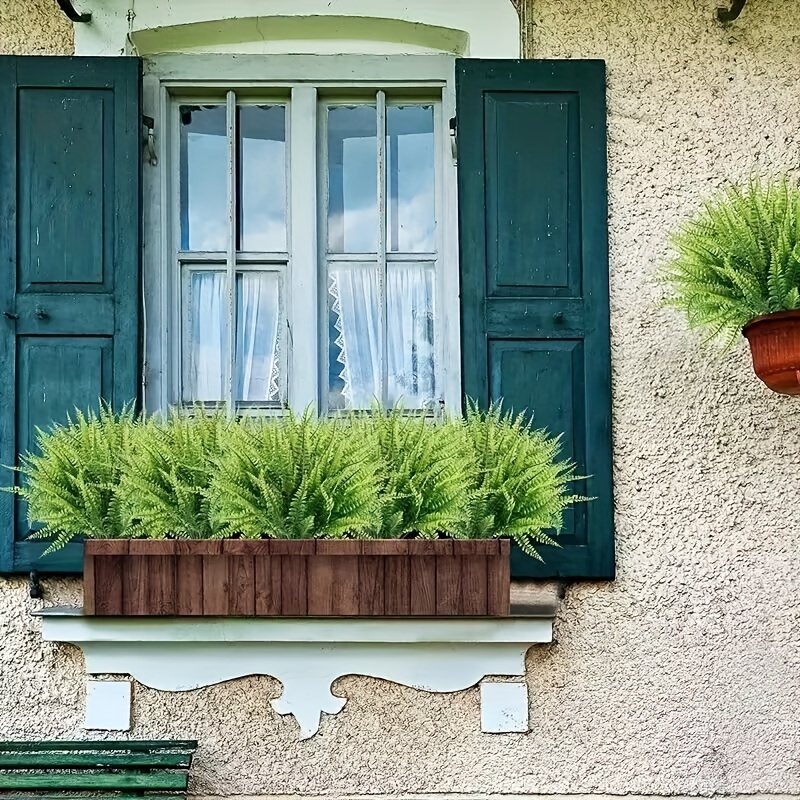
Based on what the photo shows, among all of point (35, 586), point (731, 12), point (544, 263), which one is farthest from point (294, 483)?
point (731, 12)

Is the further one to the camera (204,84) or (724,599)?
(204,84)

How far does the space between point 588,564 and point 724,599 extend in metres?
Result: 0.46

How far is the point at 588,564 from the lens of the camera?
364 cm

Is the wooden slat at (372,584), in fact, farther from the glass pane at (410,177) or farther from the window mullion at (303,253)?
the glass pane at (410,177)

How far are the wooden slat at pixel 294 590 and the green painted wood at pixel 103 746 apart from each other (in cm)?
56

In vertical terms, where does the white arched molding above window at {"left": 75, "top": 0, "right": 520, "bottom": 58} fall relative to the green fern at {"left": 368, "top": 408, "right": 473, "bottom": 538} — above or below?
above

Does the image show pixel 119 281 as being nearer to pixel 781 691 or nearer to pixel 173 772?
pixel 173 772

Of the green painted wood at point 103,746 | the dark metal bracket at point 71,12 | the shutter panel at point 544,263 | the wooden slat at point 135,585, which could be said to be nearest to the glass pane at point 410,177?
the shutter panel at point 544,263

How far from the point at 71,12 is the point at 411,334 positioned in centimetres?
155

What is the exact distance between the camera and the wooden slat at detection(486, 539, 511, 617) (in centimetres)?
334

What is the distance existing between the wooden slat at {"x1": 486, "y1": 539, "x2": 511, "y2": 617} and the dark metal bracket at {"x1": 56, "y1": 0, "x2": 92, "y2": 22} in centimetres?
220

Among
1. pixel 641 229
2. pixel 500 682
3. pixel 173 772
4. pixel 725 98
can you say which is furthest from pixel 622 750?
pixel 725 98

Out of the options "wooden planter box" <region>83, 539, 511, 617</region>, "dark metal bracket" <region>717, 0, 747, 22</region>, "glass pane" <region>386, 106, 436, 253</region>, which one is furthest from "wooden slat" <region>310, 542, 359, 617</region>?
"dark metal bracket" <region>717, 0, 747, 22</region>

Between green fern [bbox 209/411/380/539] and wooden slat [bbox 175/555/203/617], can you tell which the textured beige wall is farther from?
wooden slat [bbox 175/555/203/617]
